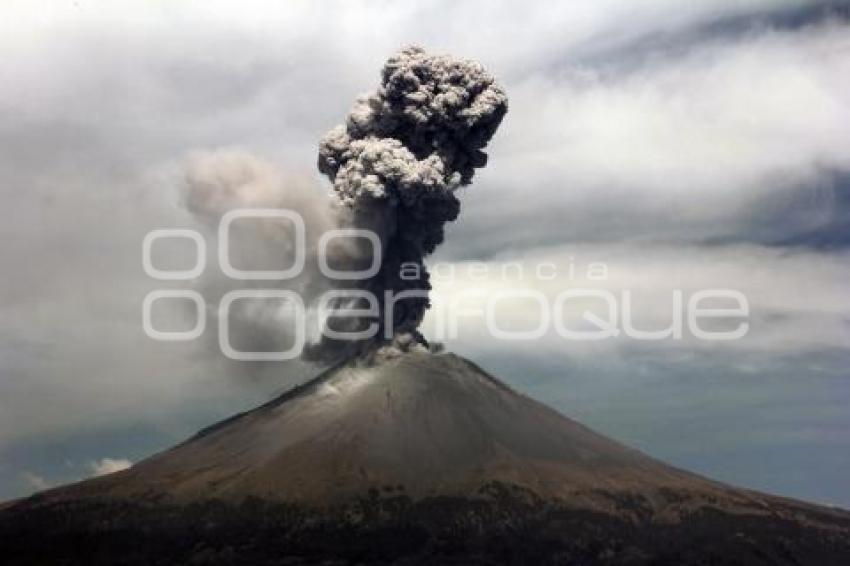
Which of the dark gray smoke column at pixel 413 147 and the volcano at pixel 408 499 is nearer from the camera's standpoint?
the volcano at pixel 408 499

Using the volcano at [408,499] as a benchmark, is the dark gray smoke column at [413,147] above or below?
above

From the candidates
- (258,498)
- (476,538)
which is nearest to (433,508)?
(476,538)

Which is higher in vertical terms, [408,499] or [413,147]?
[413,147]

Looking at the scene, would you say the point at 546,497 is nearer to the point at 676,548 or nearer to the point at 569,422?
the point at 676,548

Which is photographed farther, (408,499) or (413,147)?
(413,147)
